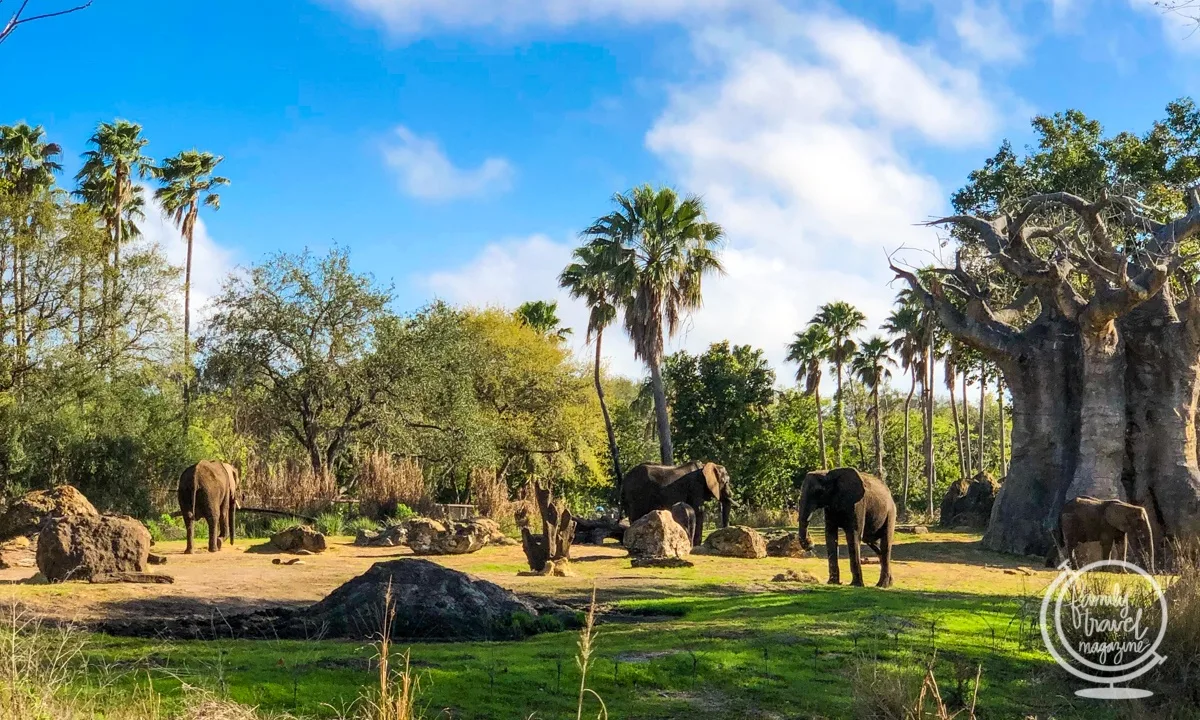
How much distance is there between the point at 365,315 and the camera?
111ft

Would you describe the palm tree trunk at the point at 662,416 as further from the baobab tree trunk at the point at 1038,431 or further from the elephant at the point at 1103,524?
the elephant at the point at 1103,524

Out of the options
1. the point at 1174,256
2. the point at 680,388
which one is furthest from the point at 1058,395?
the point at 680,388

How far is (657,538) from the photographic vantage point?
1984 centimetres

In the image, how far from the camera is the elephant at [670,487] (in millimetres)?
26547

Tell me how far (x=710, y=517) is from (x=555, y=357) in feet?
31.5

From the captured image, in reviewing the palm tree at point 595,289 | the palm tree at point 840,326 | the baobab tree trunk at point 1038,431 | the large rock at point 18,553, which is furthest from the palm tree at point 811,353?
the large rock at point 18,553

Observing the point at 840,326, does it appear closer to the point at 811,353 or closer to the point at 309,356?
the point at 811,353

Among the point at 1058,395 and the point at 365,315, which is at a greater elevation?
the point at 365,315

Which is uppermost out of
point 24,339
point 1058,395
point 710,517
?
point 24,339

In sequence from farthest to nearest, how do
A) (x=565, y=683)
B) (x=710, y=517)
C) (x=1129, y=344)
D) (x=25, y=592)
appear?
(x=710, y=517)
(x=1129, y=344)
(x=25, y=592)
(x=565, y=683)

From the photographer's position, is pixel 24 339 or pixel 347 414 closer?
pixel 24 339

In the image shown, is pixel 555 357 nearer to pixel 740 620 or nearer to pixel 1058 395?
pixel 1058 395

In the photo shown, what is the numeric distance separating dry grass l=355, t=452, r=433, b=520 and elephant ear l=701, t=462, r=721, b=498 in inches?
315

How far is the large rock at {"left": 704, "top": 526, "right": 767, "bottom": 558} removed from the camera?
2102 cm
